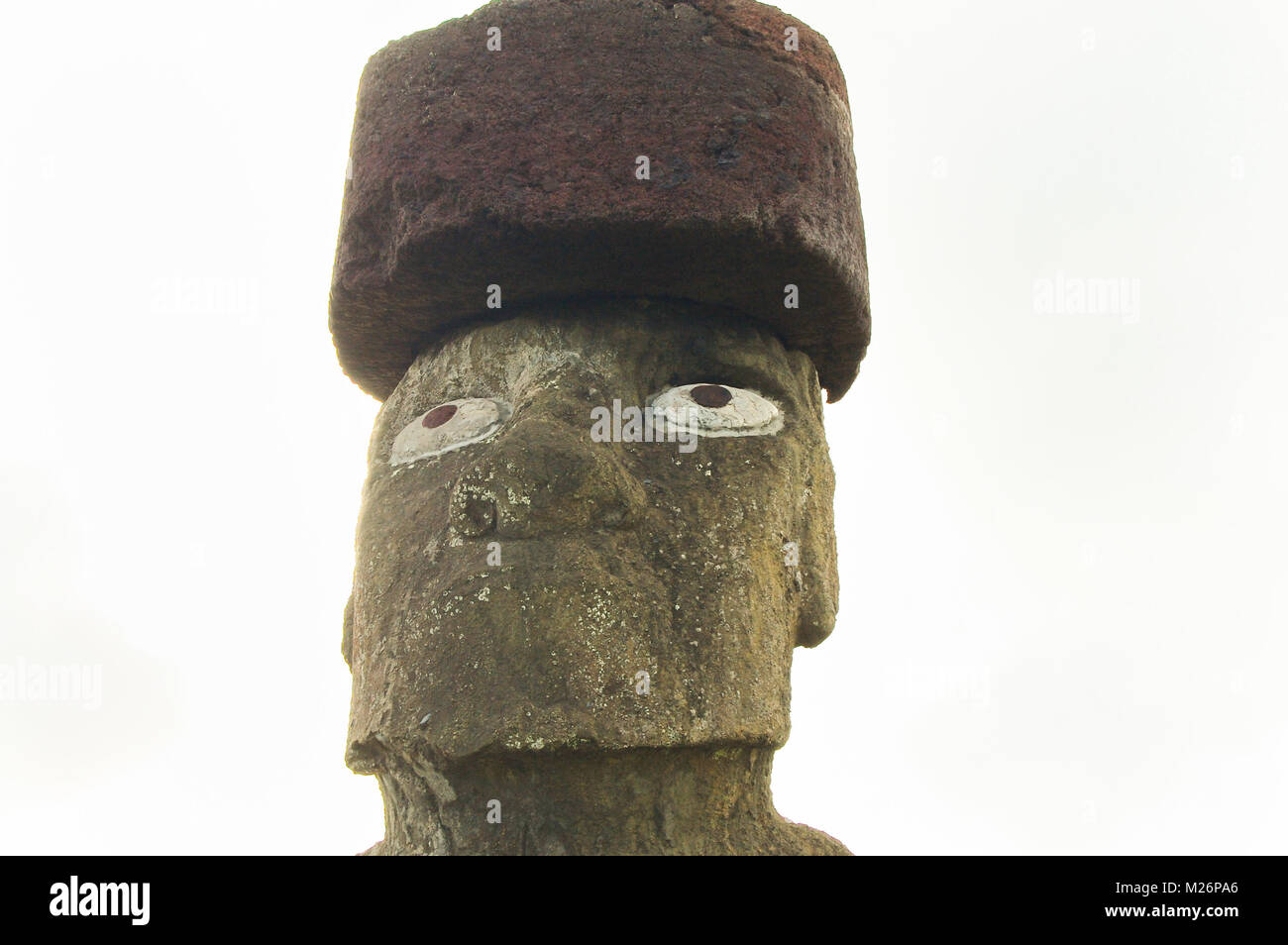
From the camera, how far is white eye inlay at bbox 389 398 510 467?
11.8ft

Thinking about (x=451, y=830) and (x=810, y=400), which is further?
(x=810, y=400)

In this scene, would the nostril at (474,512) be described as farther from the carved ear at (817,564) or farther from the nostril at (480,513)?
the carved ear at (817,564)

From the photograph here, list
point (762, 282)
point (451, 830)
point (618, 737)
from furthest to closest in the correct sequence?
point (762, 282), point (451, 830), point (618, 737)

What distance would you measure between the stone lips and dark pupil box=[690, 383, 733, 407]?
307 millimetres

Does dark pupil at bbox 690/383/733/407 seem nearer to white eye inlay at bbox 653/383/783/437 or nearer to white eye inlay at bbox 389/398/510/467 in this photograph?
white eye inlay at bbox 653/383/783/437

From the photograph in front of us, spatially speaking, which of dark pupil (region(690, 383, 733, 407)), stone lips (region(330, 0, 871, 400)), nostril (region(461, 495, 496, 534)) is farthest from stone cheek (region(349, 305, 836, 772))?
stone lips (region(330, 0, 871, 400))

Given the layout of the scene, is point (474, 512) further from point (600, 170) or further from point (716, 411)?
point (600, 170)

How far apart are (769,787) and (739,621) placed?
23.3 inches

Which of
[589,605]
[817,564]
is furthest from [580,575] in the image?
[817,564]

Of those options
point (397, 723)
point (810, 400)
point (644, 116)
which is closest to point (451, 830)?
point (397, 723)

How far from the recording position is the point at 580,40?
3758 mm

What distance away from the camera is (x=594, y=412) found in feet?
11.5

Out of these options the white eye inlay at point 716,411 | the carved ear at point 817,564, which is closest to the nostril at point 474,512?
the white eye inlay at point 716,411

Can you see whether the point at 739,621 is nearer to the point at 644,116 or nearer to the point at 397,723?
the point at 397,723
